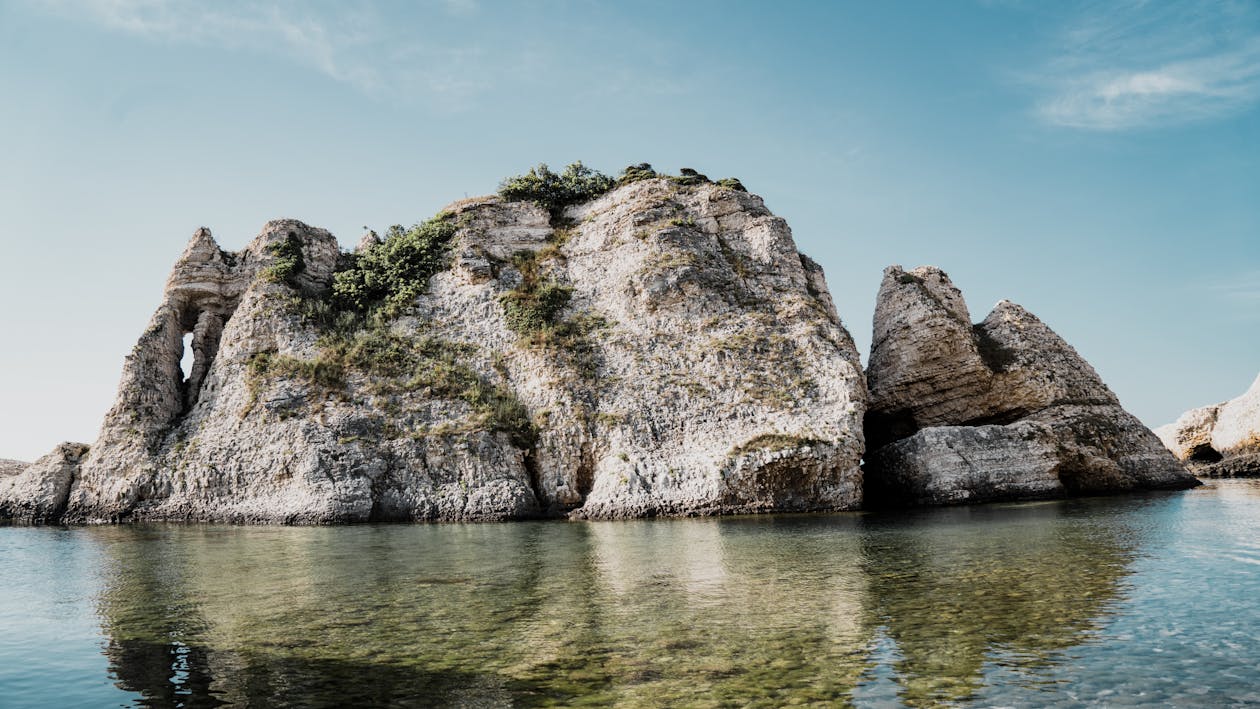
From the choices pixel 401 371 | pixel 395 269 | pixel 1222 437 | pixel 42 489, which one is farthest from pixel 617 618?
pixel 1222 437

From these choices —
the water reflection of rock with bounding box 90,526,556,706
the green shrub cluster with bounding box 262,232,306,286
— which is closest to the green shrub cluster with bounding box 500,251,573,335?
the green shrub cluster with bounding box 262,232,306,286

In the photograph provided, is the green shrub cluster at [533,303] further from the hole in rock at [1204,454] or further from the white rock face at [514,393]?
the hole in rock at [1204,454]

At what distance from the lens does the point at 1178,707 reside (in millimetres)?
6590

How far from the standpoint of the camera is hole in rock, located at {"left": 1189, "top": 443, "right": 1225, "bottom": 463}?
50.7 m

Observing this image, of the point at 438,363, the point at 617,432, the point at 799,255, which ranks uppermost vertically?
the point at 799,255

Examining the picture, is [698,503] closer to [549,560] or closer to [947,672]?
[549,560]

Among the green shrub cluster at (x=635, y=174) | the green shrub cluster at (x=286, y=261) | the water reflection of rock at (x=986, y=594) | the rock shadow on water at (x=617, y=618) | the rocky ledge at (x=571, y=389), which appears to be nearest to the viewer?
the rock shadow on water at (x=617, y=618)

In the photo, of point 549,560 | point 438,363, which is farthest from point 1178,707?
point 438,363

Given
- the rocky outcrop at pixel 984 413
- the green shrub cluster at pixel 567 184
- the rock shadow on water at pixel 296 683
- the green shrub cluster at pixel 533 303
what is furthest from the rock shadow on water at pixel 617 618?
the green shrub cluster at pixel 567 184

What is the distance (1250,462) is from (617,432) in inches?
1554

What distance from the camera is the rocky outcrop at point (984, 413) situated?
3350 centimetres

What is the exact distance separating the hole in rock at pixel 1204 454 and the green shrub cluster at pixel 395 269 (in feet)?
169

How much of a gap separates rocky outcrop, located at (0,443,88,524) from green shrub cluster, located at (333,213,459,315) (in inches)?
588

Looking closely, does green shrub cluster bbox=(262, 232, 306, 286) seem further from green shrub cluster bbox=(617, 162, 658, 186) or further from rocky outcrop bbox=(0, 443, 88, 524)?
green shrub cluster bbox=(617, 162, 658, 186)
